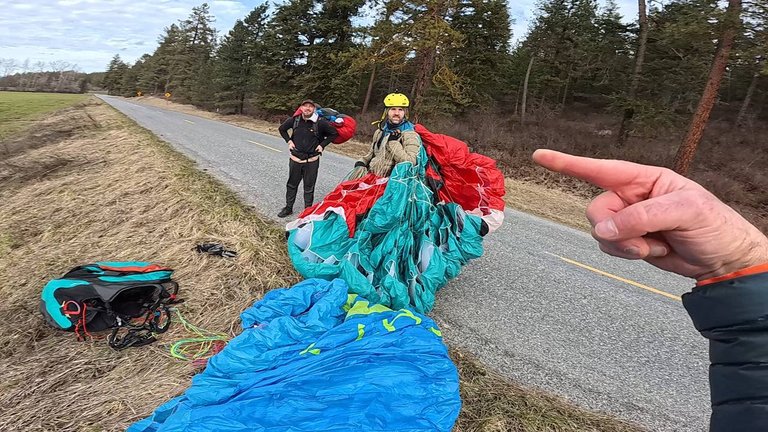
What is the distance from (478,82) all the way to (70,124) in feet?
73.3

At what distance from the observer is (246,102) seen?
34562 mm

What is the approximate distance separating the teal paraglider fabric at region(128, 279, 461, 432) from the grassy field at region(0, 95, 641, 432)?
1.23 ft

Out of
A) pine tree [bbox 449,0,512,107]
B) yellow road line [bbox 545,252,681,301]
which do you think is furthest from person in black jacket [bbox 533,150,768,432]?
pine tree [bbox 449,0,512,107]

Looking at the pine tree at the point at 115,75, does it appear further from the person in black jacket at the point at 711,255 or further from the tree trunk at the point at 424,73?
the person in black jacket at the point at 711,255

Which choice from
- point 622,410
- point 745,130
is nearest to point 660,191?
point 622,410

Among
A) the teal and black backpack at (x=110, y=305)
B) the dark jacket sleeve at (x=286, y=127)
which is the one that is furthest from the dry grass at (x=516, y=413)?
the dark jacket sleeve at (x=286, y=127)

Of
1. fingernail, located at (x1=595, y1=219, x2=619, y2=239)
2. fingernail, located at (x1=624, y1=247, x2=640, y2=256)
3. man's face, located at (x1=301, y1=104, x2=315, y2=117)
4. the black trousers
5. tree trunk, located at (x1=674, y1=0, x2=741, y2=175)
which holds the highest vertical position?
tree trunk, located at (x1=674, y1=0, x2=741, y2=175)

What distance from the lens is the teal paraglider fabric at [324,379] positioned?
2.03 meters

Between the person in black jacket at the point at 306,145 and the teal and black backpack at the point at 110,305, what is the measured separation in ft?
9.09

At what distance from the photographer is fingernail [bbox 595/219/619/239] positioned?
3.35 ft

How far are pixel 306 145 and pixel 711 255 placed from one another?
5.86 m

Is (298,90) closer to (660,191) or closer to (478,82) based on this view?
(478,82)

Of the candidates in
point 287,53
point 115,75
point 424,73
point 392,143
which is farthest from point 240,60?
point 115,75

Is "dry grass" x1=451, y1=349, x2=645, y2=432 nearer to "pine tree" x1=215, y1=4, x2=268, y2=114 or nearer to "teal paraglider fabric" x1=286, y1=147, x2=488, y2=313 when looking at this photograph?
"teal paraglider fabric" x1=286, y1=147, x2=488, y2=313
